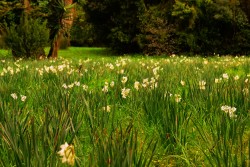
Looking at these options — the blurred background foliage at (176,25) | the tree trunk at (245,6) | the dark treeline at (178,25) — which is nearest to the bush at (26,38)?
the blurred background foliage at (176,25)

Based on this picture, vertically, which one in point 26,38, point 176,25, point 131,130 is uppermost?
point 176,25

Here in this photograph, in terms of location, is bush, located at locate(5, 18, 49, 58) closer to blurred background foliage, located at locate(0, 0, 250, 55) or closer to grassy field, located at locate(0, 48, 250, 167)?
blurred background foliage, located at locate(0, 0, 250, 55)

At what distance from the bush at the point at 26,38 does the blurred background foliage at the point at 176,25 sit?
9.67 metres

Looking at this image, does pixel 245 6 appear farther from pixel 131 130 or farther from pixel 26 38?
pixel 131 130

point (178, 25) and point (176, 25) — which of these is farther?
point (178, 25)

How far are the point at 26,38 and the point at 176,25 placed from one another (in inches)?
519

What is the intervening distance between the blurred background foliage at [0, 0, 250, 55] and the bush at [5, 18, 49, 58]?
967cm

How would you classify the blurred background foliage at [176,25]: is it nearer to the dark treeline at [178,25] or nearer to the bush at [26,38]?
the dark treeline at [178,25]

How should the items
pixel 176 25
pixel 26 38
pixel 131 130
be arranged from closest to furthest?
pixel 131 130 < pixel 26 38 < pixel 176 25

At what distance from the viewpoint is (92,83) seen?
20.5 feet

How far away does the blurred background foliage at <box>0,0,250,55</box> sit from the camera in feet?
79.2

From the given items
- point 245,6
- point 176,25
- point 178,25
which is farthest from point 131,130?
point 245,6

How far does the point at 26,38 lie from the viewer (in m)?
14.8

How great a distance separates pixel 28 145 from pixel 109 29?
26.3 m
